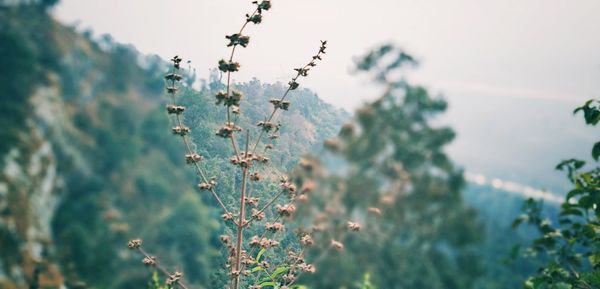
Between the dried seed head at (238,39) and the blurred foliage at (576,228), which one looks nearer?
the dried seed head at (238,39)

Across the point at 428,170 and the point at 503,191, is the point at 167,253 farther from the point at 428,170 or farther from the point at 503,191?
the point at 428,170

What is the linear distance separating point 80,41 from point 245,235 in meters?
1.39

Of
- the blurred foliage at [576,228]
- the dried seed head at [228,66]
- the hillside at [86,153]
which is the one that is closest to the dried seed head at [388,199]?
the blurred foliage at [576,228]

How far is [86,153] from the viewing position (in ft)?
6.77

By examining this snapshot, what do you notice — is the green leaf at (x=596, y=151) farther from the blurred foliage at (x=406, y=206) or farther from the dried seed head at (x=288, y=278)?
the blurred foliage at (x=406, y=206)

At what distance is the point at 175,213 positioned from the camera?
2.15 m

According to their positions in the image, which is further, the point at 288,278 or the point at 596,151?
the point at 288,278

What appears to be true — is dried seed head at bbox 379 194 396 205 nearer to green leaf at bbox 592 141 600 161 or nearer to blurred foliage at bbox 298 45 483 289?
blurred foliage at bbox 298 45 483 289

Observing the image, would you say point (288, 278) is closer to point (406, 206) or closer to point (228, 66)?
point (228, 66)

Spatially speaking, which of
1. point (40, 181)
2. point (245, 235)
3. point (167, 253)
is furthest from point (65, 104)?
point (245, 235)

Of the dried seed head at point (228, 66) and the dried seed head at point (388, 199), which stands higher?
the dried seed head at point (388, 199)

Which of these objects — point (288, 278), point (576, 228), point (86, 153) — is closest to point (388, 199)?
point (576, 228)

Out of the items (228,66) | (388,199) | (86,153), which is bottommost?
(228,66)

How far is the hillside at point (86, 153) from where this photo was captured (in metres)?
1.97
